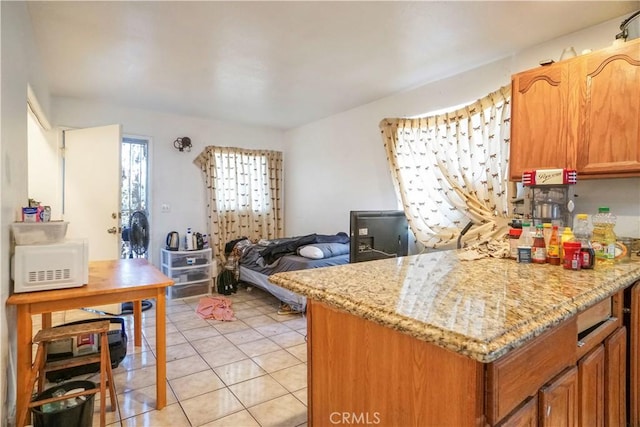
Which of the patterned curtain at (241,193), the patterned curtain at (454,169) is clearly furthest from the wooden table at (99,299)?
the patterned curtain at (241,193)

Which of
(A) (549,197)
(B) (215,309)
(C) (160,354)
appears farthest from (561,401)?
(B) (215,309)

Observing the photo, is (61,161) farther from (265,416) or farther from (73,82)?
(265,416)

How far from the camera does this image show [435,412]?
0.89m


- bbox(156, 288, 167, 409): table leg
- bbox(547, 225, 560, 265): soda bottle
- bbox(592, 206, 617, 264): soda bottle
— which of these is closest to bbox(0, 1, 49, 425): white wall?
bbox(156, 288, 167, 409): table leg

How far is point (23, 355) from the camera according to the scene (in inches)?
68.6

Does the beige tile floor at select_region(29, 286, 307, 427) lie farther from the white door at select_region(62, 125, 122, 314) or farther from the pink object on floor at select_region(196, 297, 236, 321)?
the white door at select_region(62, 125, 122, 314)

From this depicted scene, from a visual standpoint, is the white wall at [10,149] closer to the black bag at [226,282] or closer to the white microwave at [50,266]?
the white microwave at [50,266]

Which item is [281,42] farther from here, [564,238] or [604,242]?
[604,242]

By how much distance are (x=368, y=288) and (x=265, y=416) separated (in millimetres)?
1268

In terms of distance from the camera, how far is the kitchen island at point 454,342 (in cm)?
85

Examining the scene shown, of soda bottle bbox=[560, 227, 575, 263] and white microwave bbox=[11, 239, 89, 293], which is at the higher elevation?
soda bottle bbox=[560, 227, 575, 263]

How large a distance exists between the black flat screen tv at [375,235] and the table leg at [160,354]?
1.21m

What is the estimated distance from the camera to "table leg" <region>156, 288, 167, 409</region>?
2055 millimetres

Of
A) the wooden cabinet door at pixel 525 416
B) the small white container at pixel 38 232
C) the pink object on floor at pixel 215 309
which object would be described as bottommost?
the pink object on floor at pixel 215 309
